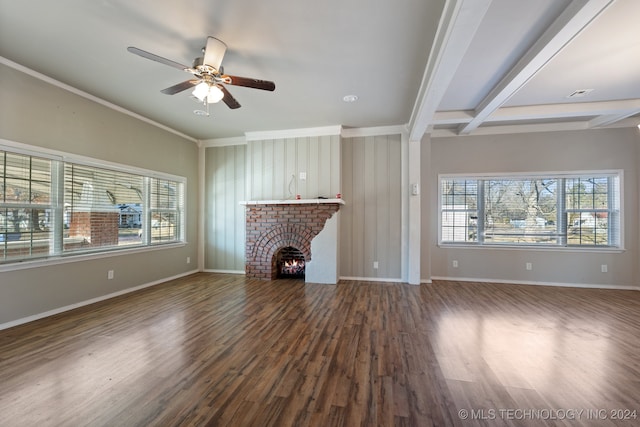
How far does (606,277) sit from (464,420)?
16.2 ft

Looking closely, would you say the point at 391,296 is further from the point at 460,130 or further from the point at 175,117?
the point at 175,117

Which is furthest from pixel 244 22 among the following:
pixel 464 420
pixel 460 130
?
pixel 460 130

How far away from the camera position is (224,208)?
5414mm

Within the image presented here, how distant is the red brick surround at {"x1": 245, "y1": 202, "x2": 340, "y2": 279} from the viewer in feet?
15.4

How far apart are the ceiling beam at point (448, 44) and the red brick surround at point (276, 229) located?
7.66ft

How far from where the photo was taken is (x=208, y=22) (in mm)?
2168

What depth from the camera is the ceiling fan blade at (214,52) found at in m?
2.31

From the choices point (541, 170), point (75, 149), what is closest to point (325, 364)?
point (75, 149)

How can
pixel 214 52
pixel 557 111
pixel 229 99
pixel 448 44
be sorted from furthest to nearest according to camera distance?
pixel 557 111, pixel 229 99, pixel 214 52, pixel 448 44

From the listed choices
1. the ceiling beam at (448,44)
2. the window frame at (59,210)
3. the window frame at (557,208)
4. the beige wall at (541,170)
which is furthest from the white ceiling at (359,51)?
the window frame at (557,208)

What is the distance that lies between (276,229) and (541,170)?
4.90m

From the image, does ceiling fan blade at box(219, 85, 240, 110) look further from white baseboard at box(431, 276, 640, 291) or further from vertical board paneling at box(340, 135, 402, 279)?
white baseboard at box(431, 276, 640, 291)

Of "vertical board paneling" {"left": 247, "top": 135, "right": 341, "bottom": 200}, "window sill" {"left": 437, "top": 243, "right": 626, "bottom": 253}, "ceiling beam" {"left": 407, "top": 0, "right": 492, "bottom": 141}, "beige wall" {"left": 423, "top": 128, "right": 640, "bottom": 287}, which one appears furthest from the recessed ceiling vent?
"vertical board paneling" {"left": 247, "top": 135, "right": 341, "bottom": 200}

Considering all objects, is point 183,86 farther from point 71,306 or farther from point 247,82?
point 71,306
